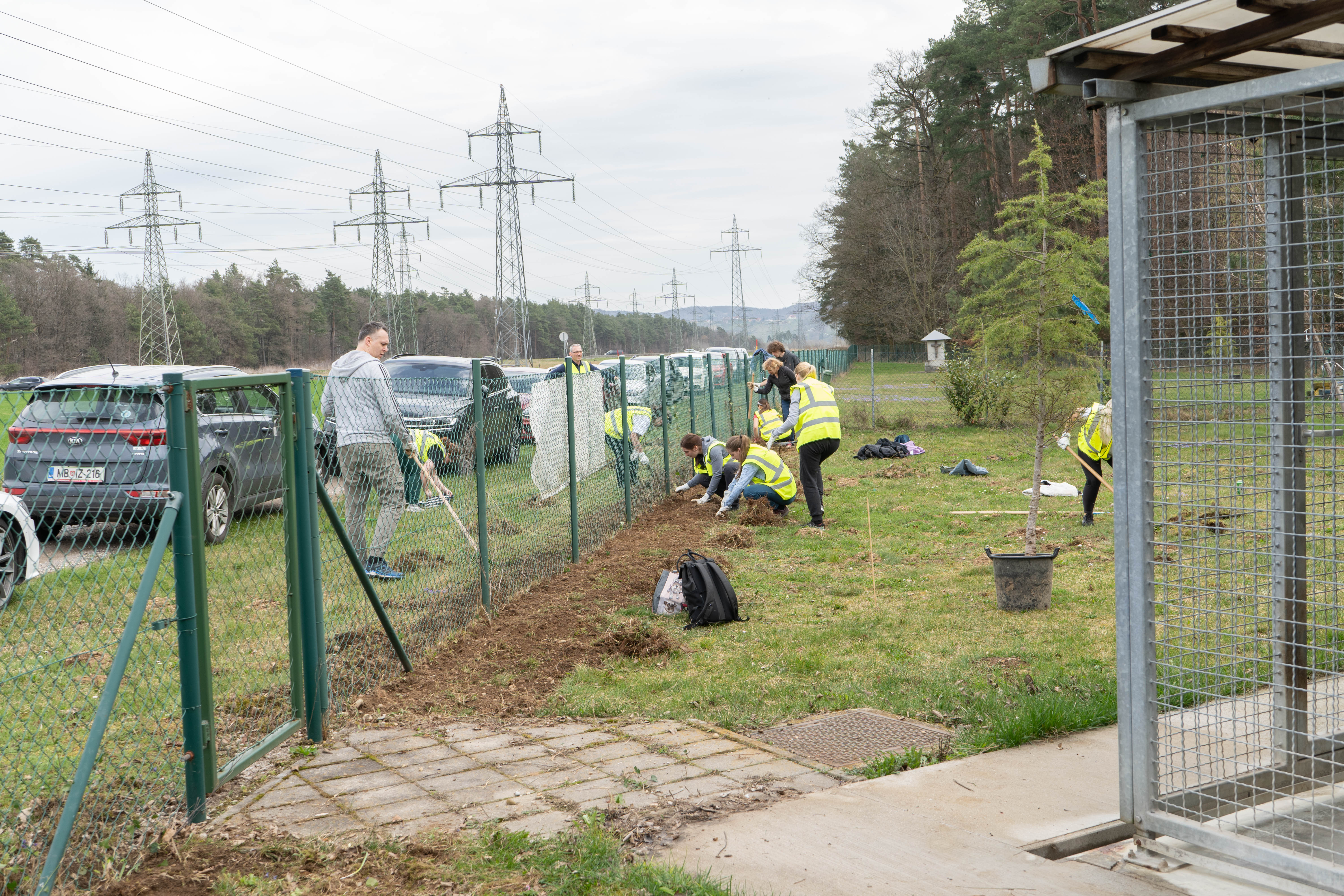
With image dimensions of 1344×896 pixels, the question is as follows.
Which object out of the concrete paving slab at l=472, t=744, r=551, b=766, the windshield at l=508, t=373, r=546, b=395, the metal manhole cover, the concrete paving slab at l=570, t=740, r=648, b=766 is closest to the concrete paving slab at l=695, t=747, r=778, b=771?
the metal manhole cover

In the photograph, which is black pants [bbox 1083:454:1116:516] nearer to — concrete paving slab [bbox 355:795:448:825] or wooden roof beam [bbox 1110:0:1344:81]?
wooden roof beam [bbox 1110:0:1344:81]

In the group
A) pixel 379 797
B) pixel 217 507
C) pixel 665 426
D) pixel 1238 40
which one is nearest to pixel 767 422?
pixel 665 426

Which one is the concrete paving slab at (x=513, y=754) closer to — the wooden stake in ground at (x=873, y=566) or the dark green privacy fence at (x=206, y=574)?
the dark green privacy fence at (x=206, y=574)

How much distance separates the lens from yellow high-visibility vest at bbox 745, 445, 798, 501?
1130 centimetres

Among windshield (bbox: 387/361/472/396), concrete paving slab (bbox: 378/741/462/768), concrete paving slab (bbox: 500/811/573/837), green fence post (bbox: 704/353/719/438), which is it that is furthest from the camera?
green fence post (bbox: 704/353/719/438)

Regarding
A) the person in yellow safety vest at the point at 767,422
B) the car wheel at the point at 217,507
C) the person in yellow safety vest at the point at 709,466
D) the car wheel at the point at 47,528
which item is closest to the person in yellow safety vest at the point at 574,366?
the person in yellow safety vest at the point at 709,466

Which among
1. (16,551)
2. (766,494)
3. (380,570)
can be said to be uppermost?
(16,551)

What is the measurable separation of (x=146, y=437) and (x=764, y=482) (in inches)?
323

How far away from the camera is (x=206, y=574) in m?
3.95

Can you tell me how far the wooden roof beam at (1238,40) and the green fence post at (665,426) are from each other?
373 inches

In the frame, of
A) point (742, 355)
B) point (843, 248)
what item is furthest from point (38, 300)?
point (843, 248)

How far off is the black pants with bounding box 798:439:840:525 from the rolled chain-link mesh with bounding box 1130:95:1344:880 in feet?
22.1

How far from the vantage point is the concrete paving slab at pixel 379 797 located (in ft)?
13.1

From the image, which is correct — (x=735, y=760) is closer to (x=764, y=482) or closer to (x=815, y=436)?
(x=815, y=436)
